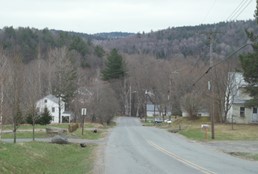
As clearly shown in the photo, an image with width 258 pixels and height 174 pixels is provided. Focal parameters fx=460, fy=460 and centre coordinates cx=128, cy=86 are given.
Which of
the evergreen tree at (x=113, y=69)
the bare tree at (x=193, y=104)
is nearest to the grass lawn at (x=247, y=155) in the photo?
the bare tree at (x=193, y=104)

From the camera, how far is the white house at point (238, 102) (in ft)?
218

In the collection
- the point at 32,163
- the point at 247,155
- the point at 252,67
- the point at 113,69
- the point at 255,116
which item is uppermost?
the point at 113,69

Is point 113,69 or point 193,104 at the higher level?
point 113,69

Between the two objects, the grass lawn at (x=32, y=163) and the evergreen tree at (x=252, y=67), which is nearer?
the grass lawn at (x=32, y=163)

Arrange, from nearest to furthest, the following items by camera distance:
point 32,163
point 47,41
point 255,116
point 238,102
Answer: point 32,163 < point 255,116 < point 238,102 < point 47,41

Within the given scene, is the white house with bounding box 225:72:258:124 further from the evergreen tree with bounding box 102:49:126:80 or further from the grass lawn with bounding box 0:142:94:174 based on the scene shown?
the evergreen tree with bounding box 102:49:126:80

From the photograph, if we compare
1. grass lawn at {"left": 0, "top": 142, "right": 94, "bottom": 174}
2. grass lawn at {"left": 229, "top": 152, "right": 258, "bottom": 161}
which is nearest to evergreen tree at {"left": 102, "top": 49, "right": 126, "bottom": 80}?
grass lawn at {"left": 229, "top": 152, "right": 258, "bottom": 161}

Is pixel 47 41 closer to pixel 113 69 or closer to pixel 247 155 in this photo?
pixel 113 69

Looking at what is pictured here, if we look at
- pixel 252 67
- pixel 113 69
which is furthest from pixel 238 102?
pixel 113 69

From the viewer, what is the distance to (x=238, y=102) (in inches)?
2672

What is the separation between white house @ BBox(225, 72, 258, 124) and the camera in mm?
66394

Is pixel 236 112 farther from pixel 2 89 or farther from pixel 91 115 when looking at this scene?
pixel 2 89

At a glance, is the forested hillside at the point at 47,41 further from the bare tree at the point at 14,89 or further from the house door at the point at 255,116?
the bare tree at the point at 14,89

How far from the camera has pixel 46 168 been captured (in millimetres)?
19203
